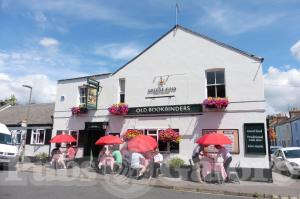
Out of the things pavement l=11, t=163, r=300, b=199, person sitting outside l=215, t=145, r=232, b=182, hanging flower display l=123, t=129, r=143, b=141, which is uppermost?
hanging flower display l=123, t=129, r=143, b=141

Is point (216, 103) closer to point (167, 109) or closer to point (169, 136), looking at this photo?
point (167, 109)

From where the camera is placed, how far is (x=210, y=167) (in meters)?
13.0

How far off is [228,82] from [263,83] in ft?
6.00

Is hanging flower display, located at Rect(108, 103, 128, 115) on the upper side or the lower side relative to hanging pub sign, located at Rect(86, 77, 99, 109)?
lower

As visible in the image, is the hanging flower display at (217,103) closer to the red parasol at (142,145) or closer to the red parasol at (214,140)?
the red parasol at (214,140)

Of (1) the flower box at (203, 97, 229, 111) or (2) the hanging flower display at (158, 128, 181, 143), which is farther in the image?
(2) the hanging flower display at (158, 128, 181, 143)

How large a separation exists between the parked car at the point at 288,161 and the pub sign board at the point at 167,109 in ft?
17.8

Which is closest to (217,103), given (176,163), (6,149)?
(176,163)

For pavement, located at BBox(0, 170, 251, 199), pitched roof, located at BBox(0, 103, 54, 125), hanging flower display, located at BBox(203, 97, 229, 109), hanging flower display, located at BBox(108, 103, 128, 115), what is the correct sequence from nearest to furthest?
pavement, located at BBox(0, 170, 251, 199)
hanging flower display, located at BBox(203, 97, 229, 109)
hanging flower display, located at BBox(108, 103, 128, 115)
pitched roof, located at BBox(0, 103, 54, 125)

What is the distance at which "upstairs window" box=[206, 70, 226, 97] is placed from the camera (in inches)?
627

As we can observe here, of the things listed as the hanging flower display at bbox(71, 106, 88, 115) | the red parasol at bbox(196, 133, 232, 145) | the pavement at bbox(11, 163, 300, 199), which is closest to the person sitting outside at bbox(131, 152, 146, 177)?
the pavement at bbox(11, 163, 300, 199)

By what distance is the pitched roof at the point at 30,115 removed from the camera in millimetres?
23800

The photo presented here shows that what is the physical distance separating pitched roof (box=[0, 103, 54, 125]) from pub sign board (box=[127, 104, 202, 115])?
874cm

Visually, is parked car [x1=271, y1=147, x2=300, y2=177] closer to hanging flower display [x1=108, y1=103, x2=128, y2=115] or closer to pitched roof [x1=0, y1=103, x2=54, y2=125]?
hanging flower display [x1=108, y1=103, x2=128, y2=115]
